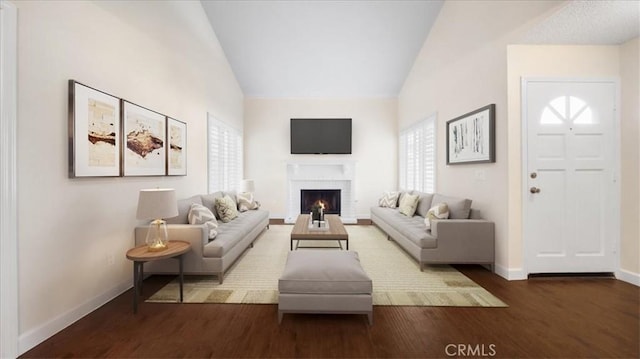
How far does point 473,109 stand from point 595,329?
2.88 m

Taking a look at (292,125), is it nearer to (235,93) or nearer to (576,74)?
(235,93)

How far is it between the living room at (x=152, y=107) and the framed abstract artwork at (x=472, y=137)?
0.31 feet

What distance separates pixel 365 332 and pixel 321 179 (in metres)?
5.16

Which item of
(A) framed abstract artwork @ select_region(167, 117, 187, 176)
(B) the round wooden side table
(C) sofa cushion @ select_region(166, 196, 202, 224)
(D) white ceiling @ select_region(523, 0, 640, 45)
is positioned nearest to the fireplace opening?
(A) framed abstract artwork @ select_region(167, 117, 187, 176)

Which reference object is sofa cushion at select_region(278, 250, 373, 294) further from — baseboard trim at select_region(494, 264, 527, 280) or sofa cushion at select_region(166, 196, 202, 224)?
baseboard trim at select_region(494, 264, 527, 280)

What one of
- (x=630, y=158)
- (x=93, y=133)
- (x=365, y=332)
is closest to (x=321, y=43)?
(x=93, y=133)

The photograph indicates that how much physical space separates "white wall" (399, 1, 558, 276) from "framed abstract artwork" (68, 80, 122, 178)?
4.54m

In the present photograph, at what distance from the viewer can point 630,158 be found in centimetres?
308

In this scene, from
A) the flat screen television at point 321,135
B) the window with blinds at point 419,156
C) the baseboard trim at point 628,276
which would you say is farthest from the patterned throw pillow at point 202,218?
the baseboard trim at point 628,276

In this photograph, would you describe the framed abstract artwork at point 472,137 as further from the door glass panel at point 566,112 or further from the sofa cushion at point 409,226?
the sofa cushion at point 409,226

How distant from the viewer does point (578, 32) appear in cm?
292

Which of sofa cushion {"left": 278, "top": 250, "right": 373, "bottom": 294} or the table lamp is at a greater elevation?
the table lamp

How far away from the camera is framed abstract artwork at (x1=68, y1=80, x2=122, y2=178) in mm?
2279

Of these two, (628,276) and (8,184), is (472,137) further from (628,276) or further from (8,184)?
(8,184)
